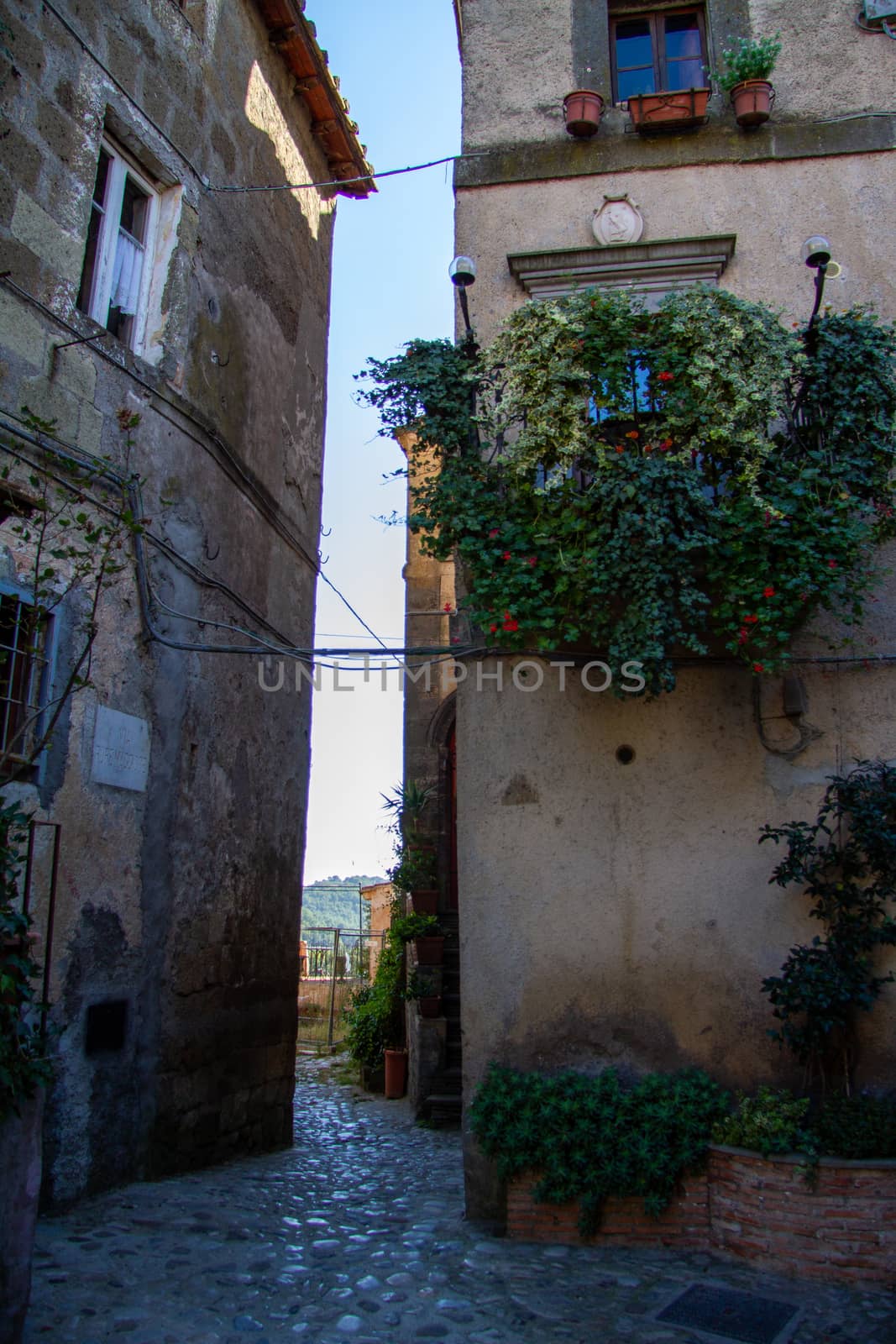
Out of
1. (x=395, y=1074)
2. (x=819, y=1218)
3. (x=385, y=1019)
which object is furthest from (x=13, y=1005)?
(x=385, y=1019)

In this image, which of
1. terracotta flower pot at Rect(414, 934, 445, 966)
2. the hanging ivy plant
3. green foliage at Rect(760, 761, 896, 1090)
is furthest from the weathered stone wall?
terracotta flower pot at Rect(414, 934, 445, 966)

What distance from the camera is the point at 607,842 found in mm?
6156

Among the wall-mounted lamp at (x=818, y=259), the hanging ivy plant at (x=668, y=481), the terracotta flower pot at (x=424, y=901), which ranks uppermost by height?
the wall-mounted lamp at (x=818, y=259)

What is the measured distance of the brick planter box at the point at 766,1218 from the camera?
15.9 feet

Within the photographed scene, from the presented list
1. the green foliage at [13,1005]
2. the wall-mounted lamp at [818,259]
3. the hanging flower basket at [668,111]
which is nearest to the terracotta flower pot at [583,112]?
the hanging flower basket at [668,111]

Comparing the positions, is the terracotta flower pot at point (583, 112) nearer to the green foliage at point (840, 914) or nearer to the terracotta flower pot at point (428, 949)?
the green foliage at point (840, 914)

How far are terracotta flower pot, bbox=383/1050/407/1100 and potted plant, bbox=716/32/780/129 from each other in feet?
33.2

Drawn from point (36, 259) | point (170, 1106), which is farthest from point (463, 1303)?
point (36, 259)

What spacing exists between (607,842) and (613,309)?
3241 millimetres

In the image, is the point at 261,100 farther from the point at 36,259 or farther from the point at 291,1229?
the point at 291,1229

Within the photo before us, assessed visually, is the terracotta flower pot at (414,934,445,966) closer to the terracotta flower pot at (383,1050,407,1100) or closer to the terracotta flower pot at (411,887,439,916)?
the terracotta flower pot at (411,887,439,916)

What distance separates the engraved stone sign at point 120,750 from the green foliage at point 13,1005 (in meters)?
2.49

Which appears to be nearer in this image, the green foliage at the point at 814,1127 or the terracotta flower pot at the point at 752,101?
the green foliage at the point at 814,1127

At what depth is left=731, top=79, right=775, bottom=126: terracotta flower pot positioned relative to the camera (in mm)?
7316
